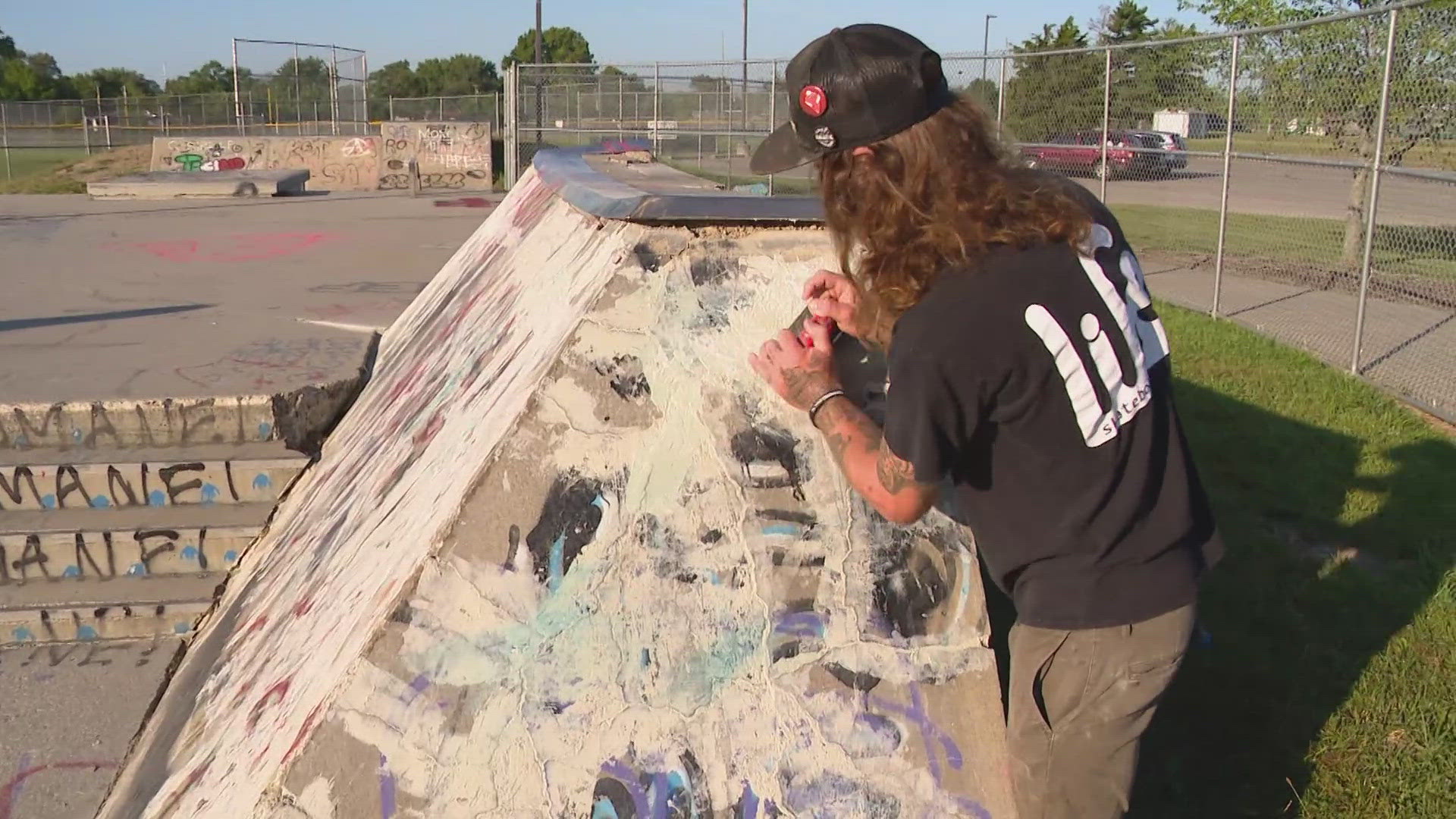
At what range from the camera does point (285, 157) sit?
25.8 m

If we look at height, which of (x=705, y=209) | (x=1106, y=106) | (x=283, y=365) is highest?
(x=1106, y=106)

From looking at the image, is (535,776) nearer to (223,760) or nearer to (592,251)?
(223,760)

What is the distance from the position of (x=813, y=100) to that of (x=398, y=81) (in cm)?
7267

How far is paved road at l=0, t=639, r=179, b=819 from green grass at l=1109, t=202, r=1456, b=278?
8.71 m

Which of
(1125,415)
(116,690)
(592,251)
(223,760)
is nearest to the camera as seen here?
(1125,415)

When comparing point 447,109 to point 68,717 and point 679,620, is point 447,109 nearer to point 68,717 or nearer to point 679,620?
point 68,717

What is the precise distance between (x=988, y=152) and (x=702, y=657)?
1179 millimetres

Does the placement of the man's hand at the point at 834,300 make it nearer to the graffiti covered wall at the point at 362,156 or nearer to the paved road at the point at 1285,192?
the paved road at the point at 1285,192

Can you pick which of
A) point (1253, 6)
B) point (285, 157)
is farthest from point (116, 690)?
point (285, 157)

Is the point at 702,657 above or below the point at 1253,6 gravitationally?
below

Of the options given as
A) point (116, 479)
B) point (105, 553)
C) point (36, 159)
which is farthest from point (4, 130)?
point (105, 553)

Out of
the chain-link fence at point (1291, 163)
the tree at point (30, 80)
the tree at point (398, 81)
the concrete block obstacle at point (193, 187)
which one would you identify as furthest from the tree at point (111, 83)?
the chain-link fence at point (1291, 163)

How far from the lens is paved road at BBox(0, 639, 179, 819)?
3.44m

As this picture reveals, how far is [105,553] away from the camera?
4648 mm
